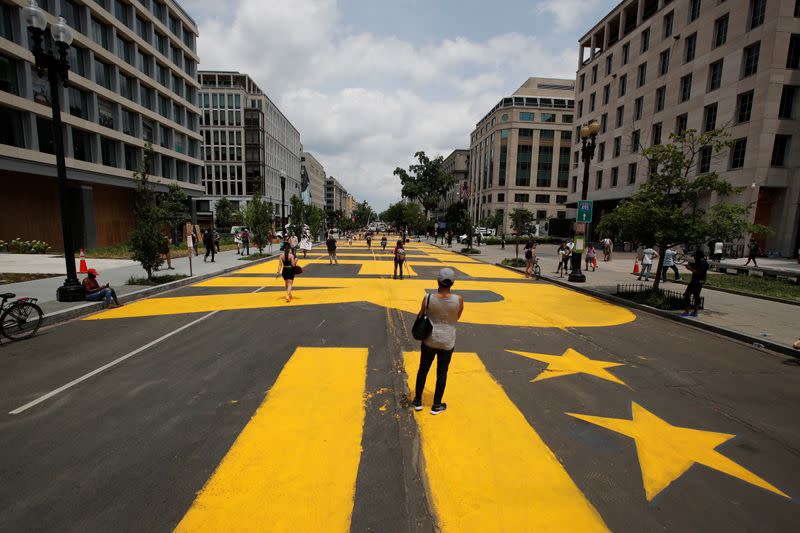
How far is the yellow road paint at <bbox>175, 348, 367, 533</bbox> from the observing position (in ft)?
9.63

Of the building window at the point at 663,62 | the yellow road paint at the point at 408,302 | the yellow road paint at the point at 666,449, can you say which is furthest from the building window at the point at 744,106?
the yellow road paint at the point at 666,449

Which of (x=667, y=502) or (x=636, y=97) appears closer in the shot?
(x=667, y=502)

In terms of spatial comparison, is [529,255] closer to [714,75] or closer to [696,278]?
[696,278]

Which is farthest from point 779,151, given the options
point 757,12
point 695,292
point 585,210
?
point 695,292

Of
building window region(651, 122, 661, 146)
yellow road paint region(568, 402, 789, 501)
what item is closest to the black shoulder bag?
yellow road paint region(568, 402, 789, 501)

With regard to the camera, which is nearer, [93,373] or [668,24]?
[93,373]

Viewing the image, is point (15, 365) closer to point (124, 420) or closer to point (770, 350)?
point (124, 420)

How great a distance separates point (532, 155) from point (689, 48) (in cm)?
4156

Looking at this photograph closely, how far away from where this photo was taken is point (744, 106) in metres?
27.2

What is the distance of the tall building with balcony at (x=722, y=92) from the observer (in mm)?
25344

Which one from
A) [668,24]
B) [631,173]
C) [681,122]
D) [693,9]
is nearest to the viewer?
[693,9]

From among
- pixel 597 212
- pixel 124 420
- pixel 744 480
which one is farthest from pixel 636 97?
pixel 124 420

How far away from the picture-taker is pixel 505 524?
2906 mm

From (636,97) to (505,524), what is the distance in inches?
1779
